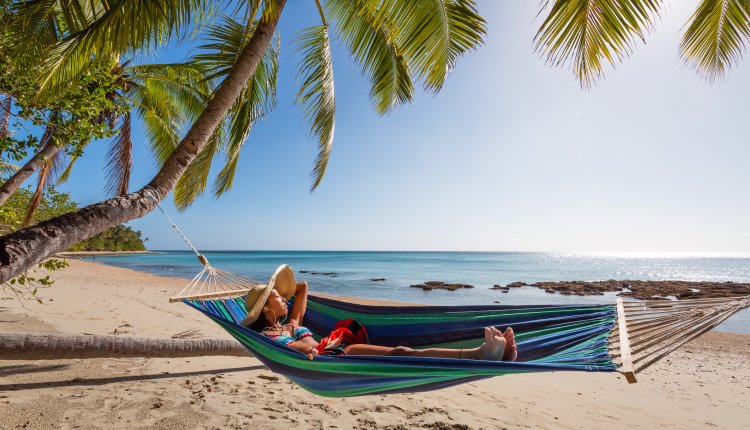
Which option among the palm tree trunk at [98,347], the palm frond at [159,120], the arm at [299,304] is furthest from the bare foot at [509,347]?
the palm frond at [159,120]

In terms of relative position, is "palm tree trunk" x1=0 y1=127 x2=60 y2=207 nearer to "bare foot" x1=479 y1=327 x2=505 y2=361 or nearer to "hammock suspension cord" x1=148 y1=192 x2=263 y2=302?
"hammock suspension cord" x1=148 y1=192 x2=263 y2=302

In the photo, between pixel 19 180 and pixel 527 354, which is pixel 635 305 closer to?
pixel 527 354

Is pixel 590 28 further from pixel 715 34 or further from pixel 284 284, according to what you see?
pixel 284 284

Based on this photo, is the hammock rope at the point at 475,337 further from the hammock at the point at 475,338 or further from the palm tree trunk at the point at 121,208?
the palm tree trunk at the point at 121,208

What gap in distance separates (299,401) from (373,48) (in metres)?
2.62

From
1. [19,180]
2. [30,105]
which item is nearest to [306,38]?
[30,105]

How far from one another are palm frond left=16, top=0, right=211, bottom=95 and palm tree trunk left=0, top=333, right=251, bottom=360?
1268 mm

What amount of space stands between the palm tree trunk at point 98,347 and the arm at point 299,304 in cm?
51

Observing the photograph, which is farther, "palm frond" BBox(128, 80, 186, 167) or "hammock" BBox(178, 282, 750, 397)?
"palm frond" BBox(128, 80, 186, 167)

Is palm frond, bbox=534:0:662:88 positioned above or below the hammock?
above

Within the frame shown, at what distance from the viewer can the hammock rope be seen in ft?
4.06

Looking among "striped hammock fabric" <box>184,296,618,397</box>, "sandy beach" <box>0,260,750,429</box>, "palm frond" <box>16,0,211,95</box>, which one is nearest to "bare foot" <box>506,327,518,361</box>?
"striped hammock fabric" <box>184,296,618,397</box>

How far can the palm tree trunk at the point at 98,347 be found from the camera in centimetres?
174

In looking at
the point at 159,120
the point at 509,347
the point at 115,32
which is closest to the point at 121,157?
the point at 159,120
